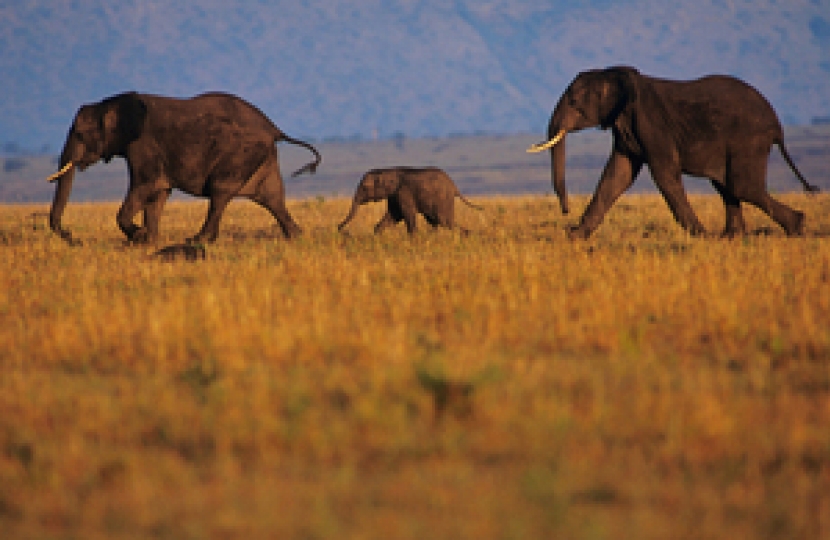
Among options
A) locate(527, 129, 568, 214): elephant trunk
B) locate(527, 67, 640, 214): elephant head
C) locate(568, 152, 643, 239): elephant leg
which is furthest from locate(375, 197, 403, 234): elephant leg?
locate(568, 152, 643, 239): elephant leg

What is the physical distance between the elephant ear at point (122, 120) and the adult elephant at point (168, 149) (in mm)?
13

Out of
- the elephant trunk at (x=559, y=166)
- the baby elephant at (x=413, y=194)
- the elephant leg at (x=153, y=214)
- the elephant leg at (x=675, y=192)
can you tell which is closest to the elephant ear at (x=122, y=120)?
the elephant leg at (x=153, y=214)

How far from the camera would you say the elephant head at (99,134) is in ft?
51.4

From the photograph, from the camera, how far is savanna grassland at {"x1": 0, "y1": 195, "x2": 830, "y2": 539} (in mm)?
4809

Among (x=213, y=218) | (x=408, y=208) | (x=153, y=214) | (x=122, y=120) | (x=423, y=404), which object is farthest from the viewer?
(x=408, y=208)

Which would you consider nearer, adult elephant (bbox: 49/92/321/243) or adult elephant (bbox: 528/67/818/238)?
adult elephant (bbox: 528/67/818/238)

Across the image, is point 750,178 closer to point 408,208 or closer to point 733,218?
point 733,218

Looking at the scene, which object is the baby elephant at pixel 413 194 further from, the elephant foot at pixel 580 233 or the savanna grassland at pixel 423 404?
the savanna grassland at pixel 423 404

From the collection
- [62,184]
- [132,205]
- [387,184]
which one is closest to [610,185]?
[387,184]

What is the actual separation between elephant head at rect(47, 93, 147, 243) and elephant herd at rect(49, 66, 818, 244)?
0.04 feet

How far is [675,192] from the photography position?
48.4 feet

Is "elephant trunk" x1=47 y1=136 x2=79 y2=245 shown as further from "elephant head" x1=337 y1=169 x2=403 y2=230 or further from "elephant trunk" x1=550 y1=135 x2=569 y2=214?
"elephant trunk" x1=550 y1=135 x2=569 y2=214

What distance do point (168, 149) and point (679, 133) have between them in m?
6.46

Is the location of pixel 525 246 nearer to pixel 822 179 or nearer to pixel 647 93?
pixel 647 93
